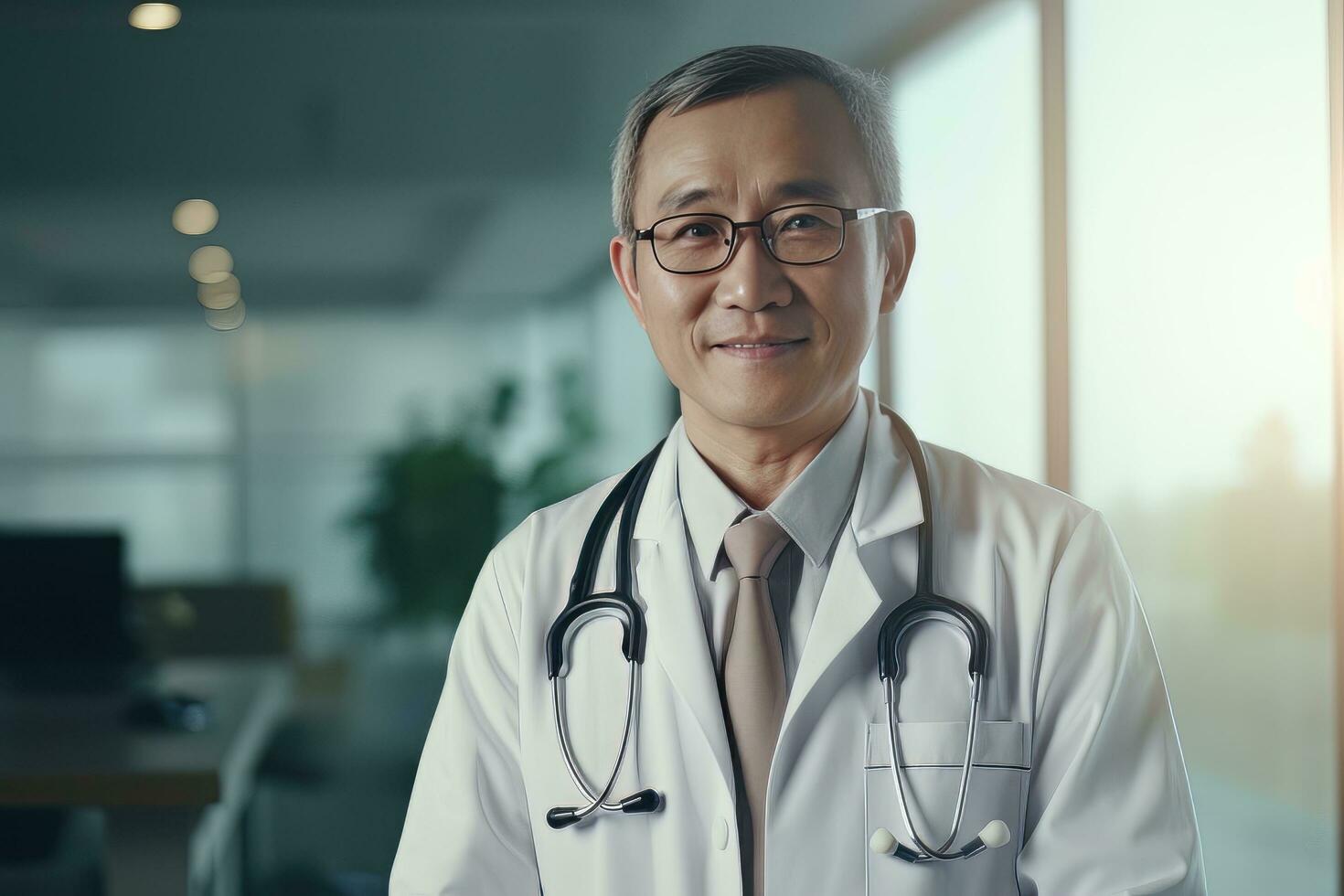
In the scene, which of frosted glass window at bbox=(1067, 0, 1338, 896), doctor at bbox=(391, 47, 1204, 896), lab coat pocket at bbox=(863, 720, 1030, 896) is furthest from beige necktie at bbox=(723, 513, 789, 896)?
frosted glass window at bbox=(1067, 0, 1338, 896)

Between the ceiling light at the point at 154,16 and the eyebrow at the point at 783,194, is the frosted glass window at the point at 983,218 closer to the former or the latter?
the eyebrow at the point at 783,194

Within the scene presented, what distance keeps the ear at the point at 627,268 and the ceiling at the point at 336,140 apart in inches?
35.9

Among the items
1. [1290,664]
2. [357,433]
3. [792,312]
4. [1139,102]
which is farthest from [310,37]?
[1290,664]

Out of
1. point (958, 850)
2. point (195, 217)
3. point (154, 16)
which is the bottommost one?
point (958, 850)

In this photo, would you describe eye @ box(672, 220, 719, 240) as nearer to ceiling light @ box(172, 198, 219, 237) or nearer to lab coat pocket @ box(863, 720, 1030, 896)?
lab coat pocket @ box(863, 720, 1030, 896)

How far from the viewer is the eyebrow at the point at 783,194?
104cm

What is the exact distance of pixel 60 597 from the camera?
80.2 inches

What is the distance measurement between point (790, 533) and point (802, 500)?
4 centimetres

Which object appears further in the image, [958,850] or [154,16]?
[154,16]

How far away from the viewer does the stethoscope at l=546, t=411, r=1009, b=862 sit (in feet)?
3.19

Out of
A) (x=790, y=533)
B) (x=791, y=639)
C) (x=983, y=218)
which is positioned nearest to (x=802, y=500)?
(x=790, y=533)

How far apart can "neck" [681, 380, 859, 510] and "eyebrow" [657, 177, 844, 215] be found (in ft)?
0.68

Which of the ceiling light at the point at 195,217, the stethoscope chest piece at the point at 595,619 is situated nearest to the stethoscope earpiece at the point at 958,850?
the stethoscope chest piece at the point at 595,619

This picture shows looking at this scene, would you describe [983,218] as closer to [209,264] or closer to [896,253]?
[896,253]
